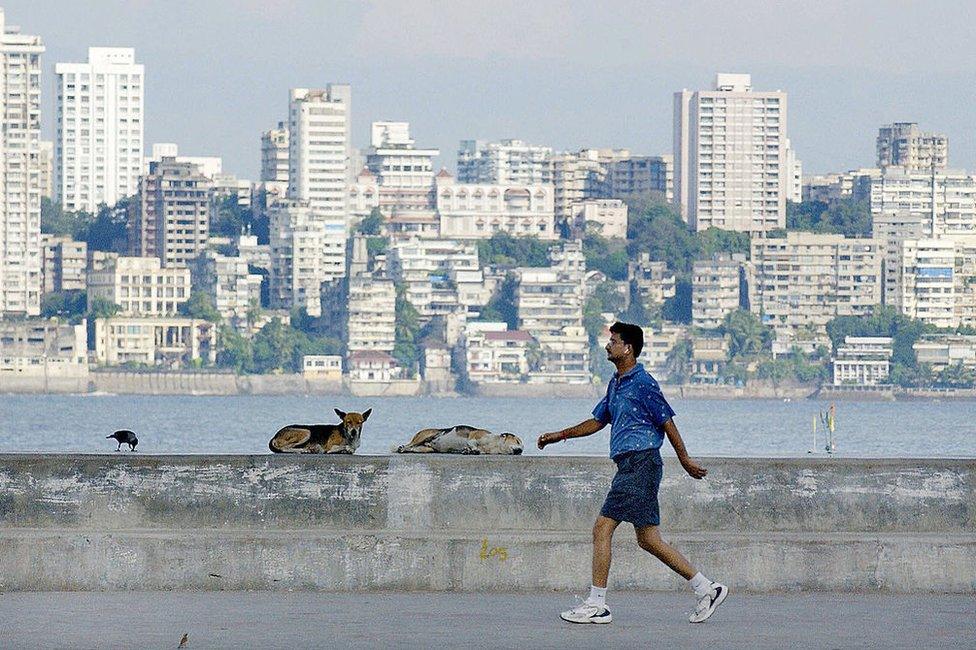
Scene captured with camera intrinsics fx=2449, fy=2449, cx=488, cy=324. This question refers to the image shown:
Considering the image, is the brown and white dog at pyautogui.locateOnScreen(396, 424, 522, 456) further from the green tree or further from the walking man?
the green tree

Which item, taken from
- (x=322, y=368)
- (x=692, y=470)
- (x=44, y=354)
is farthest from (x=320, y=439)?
(x=44, y=354)

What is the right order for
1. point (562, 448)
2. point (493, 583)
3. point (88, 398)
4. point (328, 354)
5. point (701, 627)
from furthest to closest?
point (328, 354), point (88, 398), point (562, 448), point (493, 583), point (701, 627)

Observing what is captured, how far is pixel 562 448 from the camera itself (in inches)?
3093

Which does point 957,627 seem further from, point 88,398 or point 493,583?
point 88,398

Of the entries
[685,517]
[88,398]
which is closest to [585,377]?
[88,398]

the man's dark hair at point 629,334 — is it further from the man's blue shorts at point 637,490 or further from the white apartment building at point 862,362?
the white apartment building at point 862,362

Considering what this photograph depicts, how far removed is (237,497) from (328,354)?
18799cm

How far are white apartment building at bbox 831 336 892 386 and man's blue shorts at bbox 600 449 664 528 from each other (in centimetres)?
18246

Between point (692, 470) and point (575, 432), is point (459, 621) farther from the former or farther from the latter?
point (692, 470)

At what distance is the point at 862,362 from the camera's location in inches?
7697

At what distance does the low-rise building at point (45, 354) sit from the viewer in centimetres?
19412

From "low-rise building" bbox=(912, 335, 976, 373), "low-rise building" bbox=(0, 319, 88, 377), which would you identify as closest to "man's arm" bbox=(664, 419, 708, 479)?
"low-rise building" bbox=(0, 319, 88, 377)

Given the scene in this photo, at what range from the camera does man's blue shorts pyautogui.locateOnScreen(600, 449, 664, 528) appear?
1040cm

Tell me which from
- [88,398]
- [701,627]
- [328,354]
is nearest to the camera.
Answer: [701,627]
